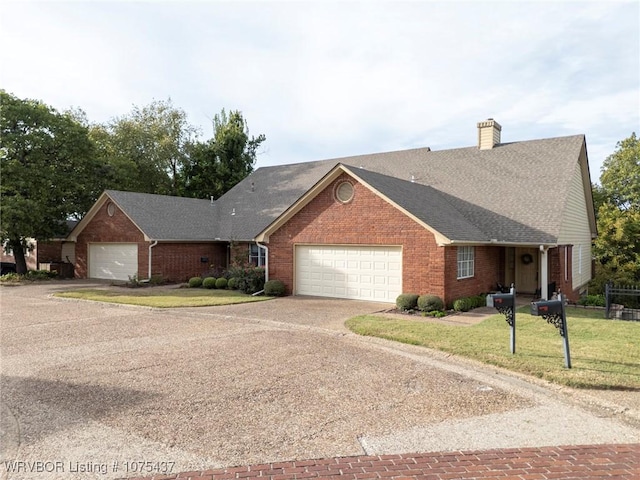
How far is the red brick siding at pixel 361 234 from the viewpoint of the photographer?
1495cm

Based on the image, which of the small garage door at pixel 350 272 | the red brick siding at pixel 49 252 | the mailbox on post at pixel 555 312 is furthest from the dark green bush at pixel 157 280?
the mailbox on post at pixel 555 312

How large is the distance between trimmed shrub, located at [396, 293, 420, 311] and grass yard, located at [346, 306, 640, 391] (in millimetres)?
1580

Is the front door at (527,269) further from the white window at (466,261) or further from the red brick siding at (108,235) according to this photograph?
the red brick siding at (108,235)

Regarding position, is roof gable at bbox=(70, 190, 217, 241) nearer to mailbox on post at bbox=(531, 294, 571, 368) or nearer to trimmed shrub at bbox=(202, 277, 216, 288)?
trimmed shrub at bbox=(202, 277, 216, 288)

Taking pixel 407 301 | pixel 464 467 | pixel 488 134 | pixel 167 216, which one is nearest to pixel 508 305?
pixel 464 467

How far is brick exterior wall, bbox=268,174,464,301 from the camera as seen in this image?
1492 centimetres

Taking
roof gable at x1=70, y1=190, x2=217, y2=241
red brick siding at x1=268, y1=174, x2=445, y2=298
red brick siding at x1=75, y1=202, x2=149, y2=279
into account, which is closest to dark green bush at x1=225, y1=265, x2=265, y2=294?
red brick siding at x1=268, y1=174, x2=445, y2=298

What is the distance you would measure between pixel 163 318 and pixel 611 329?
12.1 meters

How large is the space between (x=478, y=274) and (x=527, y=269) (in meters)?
3.46

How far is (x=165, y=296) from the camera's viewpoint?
17.8 metres

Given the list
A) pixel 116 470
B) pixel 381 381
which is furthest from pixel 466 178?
pixel 116 470

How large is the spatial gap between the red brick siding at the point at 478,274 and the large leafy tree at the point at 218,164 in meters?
28.6

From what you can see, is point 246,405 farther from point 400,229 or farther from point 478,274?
point 478,274

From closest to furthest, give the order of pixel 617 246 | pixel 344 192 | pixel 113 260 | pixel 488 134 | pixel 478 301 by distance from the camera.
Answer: pixel 478 301 → pixel 344 192 → pixel 488 134 → pixel 617 246 → pixel 113 260
